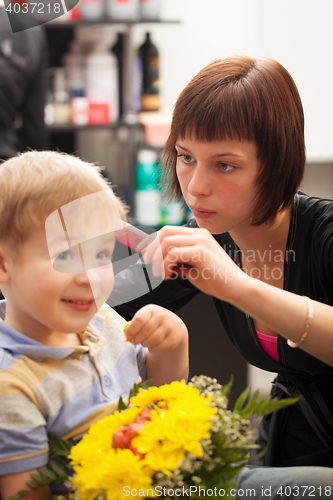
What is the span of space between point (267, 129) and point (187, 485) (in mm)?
542

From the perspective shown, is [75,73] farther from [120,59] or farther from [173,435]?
[173,435]

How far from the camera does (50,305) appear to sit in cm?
66

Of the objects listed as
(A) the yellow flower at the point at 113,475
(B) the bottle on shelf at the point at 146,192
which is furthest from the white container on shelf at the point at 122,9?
(A) the yellow flower at the point at 113,475

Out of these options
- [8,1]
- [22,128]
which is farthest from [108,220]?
[22,128]

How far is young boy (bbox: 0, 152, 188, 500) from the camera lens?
64 cm

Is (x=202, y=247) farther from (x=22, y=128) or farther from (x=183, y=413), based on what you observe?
(x=22, y=128)

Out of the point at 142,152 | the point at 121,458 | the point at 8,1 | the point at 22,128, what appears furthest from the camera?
the point at 142,152

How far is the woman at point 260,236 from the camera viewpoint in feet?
2.31

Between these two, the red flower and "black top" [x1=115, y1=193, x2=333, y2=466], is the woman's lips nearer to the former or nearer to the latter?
"black top" [x1=115, y1=193, x2=333, y2=466]

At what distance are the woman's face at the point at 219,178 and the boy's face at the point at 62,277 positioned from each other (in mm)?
188

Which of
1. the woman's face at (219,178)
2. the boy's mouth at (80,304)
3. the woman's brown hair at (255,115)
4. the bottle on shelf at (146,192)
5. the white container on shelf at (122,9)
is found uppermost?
the white container on shelf at (122,9)

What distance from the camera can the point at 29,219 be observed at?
2.18ft

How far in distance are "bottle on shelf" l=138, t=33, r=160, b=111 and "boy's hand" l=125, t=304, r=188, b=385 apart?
1.65 m

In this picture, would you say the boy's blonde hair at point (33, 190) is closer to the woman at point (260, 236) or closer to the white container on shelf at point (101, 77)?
the woman at point (260, 236)
